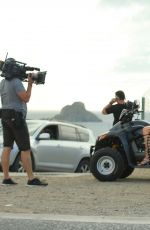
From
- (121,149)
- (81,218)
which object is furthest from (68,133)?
(81,218)

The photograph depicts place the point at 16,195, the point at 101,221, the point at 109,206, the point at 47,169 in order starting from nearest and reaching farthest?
1. the point at 101,221
2. the point at 109,206
3. the point at 16,195
4. the point at 47,169

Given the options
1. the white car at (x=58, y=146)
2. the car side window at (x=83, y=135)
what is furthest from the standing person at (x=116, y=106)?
the car side window at (x=83, y=135)

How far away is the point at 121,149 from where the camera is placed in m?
11.8

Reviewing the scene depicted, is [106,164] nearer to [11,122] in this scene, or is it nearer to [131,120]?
[131,120]

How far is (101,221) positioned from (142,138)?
4.54m

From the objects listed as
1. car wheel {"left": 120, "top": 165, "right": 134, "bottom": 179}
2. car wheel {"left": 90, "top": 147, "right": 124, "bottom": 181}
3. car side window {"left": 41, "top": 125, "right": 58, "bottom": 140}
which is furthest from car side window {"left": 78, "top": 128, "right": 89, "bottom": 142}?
car wheel {"left": 90, "top": 147, "right": 124, "bottom": 181}

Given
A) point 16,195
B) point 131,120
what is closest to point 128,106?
point 131,120

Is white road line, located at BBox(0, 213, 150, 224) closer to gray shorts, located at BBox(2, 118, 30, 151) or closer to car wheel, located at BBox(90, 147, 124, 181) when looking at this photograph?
gray shorts, located at BBox(2, 118, 30, 151)

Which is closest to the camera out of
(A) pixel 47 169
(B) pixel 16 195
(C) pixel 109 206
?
(C) pixel 109 206

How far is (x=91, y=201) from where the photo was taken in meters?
8.73

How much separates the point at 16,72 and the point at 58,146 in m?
5.81

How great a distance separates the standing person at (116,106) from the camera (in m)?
13.1

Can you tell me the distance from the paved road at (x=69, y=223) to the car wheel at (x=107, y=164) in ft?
13.2

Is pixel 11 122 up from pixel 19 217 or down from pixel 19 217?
up
